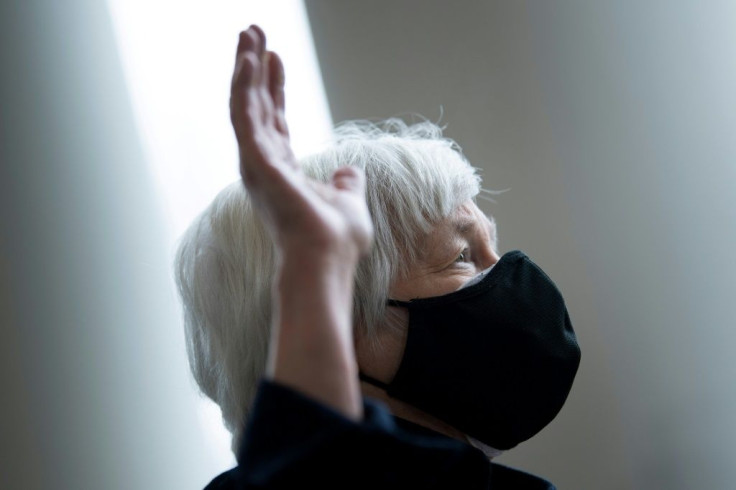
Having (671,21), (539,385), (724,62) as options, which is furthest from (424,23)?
(539,385)

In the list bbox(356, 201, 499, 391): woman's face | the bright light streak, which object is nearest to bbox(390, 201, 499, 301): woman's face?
bbox(356, 201, 499, 391): woman's face

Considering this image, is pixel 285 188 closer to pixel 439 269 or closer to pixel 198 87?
pixel 439 269

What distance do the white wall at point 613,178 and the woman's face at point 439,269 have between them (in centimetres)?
35

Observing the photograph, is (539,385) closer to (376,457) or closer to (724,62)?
(376,457)

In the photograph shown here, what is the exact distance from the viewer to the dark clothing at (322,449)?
24.4 inches

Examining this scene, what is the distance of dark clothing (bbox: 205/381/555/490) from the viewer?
620mm

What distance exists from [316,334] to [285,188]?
0.48ft

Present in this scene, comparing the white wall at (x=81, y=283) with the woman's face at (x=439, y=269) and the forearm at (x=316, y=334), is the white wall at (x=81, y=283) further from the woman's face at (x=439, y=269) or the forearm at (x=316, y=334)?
the forearm at (x=316, y=334)

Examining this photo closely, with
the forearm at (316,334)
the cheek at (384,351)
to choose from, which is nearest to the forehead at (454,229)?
the cheek at (384,351)

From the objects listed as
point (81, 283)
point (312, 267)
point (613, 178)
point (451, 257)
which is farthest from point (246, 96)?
point (613, 178)

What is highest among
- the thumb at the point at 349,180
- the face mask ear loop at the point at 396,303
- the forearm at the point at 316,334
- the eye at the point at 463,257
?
the thumb at the point at 349,180

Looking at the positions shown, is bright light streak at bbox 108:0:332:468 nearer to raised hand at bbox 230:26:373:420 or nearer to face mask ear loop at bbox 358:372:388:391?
face mask ear loop at bbox 358:372:388:391

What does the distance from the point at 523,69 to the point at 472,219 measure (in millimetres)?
504

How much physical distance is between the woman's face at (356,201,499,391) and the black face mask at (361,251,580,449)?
0.06 ft
